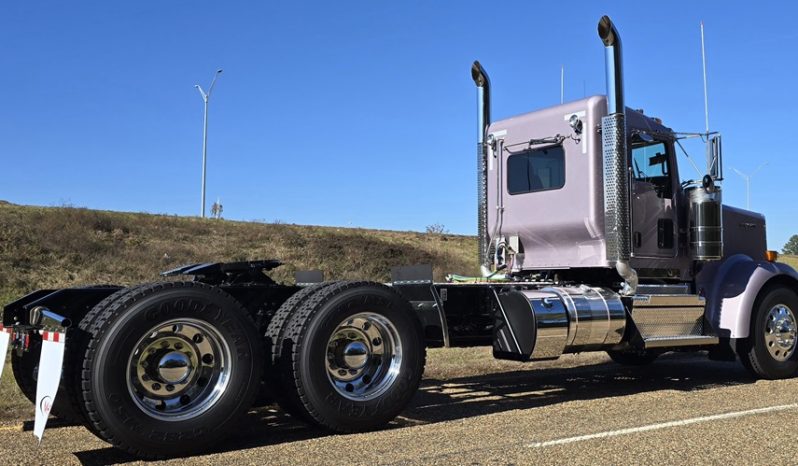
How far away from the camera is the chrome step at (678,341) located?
7906 millimetres

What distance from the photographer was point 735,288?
8.66 meters

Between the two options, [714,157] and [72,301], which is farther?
[714,157]

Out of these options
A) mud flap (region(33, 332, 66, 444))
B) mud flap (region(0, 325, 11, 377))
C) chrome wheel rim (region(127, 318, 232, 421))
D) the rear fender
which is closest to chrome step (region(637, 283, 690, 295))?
chrome wheel rim (region(127, 318, 232, 421))

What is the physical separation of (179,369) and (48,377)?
823 mm

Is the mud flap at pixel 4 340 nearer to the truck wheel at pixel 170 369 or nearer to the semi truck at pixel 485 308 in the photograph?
the semi truck at pixel 485 308

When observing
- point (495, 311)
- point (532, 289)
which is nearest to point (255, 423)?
point (495, 311)

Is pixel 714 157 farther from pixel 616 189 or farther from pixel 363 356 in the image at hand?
pixel 363 356

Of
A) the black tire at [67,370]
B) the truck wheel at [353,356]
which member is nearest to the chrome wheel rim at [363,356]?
the truck wheel at [353,356]

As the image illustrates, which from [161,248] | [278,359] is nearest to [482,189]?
[278,359]

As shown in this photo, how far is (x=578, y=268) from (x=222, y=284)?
4101 mm

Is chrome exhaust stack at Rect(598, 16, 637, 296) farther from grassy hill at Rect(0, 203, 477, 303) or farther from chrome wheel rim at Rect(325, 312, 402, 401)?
grassy hill at Rect(0, 203, 477, 303)

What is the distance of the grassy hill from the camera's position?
2511 centimetres

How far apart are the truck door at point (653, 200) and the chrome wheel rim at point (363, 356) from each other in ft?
10.9

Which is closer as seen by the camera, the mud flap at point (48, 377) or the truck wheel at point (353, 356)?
the mud flap at point (48, 377)
